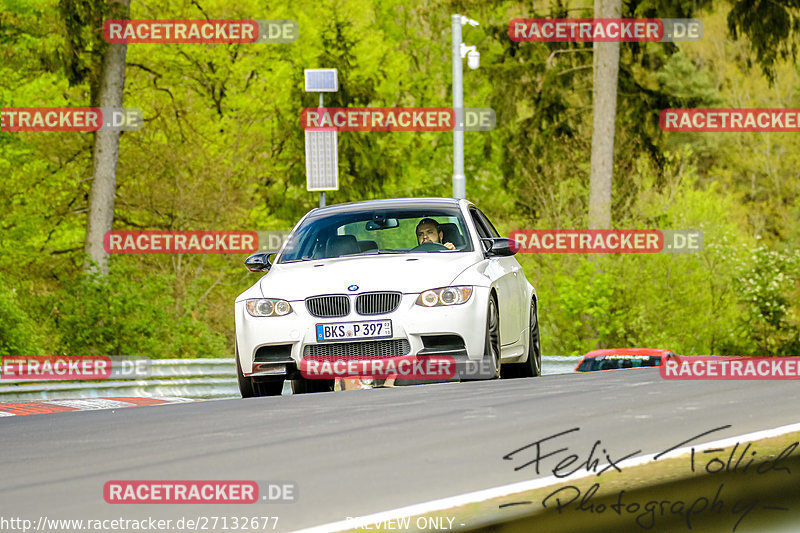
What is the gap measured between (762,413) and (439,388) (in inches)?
165

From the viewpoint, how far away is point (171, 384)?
2142 cm

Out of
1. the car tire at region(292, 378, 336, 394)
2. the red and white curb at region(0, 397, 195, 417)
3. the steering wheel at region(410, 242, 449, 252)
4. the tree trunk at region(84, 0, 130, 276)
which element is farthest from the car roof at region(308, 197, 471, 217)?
the tree trunk at region(84, 0, 130, 276)

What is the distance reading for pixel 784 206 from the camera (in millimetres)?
66188

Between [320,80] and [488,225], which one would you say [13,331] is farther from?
[488,225]

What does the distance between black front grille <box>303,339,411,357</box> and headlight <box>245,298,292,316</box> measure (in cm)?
33

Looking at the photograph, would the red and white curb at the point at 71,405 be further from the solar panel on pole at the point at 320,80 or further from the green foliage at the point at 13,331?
the solar panel on pole at the point at 320,80

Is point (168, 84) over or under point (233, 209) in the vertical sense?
over

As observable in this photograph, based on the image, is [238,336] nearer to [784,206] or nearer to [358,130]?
[358,130]

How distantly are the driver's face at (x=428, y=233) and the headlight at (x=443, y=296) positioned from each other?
170 centimetres

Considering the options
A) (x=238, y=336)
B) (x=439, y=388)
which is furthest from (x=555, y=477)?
(x=238, y=336)

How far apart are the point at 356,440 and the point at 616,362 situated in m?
13.8

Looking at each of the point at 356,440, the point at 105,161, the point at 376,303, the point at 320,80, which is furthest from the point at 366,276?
the point at 105,161

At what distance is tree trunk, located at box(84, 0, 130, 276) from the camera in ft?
101

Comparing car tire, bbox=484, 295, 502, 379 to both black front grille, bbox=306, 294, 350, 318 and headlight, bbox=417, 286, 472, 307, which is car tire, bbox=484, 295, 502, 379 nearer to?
headlight, bbox=417, 286, 472, 307
